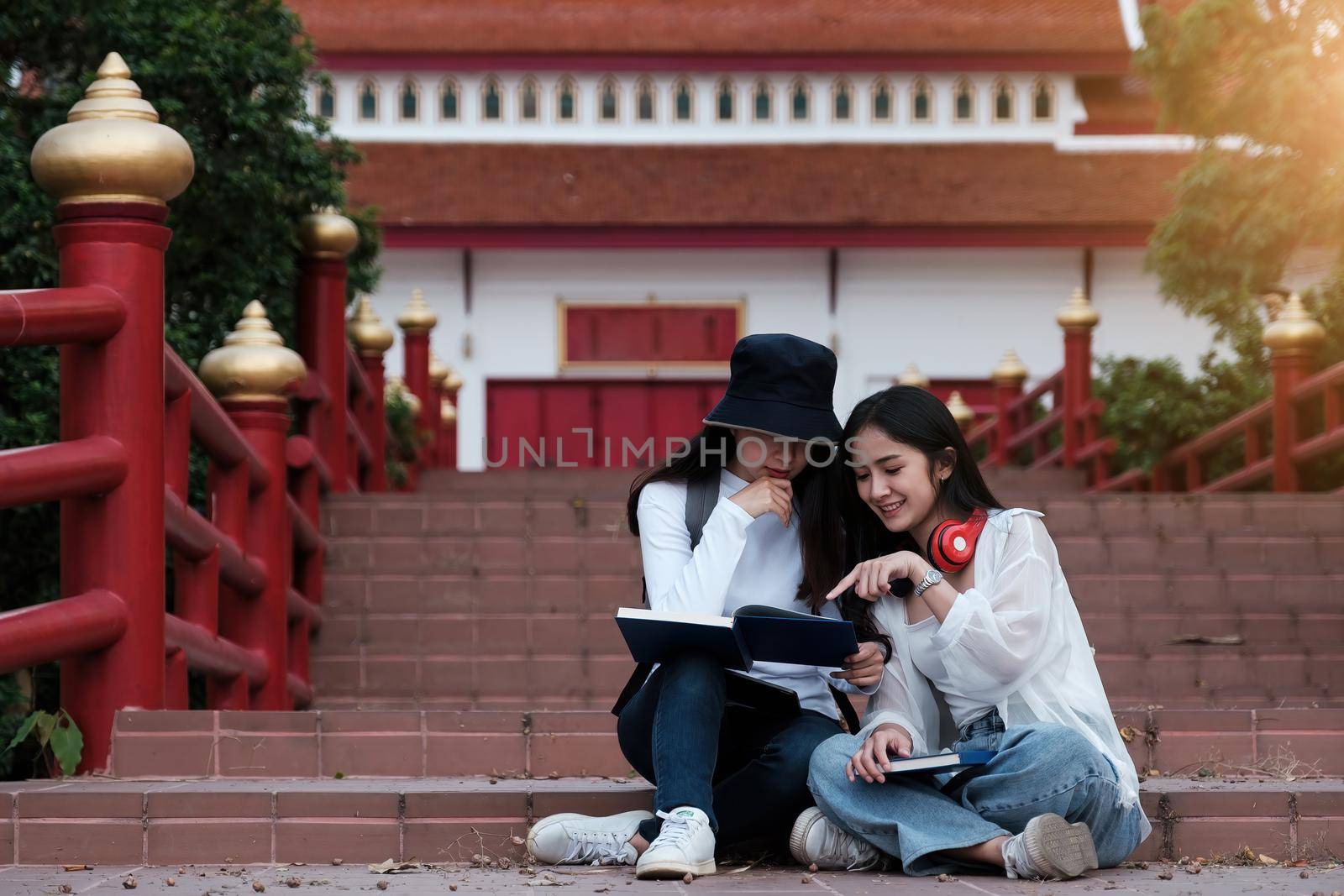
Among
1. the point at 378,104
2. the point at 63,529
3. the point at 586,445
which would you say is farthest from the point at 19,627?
the point at 378,104

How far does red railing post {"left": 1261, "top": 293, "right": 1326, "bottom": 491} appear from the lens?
9.16 m

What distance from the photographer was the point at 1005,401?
14055 mm

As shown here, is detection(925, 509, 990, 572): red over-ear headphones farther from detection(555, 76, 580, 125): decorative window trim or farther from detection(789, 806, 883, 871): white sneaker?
detection(555, 76, 580, 125): decorative window trim

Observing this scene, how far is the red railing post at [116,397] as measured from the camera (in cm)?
442

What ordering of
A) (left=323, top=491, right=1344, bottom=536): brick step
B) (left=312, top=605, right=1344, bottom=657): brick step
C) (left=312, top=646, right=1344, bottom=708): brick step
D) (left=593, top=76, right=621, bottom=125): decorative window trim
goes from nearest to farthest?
(left=312, top=646, right=1344, bottom=708): brick step → (left=312, top=605, right=1344, bottom=657): brick step → (left=323, top=491, right=1344, bottom=536): brick step → (left=593, top=76, right=621, bottom=125): decorative window trim

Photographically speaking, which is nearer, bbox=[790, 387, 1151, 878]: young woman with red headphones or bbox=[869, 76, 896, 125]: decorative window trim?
bbox=[790, 387, 1151, 878]: young woman with red headphones

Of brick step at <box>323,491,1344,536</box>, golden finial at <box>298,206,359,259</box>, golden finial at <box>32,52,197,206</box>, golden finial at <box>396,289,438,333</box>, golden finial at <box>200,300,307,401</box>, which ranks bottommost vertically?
brick step at <box>323,491,1344,536</box>

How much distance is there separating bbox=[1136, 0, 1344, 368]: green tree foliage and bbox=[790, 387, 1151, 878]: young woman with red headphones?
24.9 feet

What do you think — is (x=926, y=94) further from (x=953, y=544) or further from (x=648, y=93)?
(x=953, y=544)

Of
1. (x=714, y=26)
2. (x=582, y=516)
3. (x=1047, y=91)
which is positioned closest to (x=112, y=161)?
(x=582, y=516)

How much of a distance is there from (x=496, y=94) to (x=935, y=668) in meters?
19.4

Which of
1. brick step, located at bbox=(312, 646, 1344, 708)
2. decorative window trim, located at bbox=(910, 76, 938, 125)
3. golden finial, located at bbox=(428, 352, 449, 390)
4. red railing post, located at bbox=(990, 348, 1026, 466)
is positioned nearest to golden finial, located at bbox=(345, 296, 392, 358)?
brick step, located at bbox=(312, 646, 1344, 708)

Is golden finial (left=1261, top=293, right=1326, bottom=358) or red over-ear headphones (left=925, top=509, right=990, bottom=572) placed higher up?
golden finial (left=1261, top=293, right=1326, bottom=358)

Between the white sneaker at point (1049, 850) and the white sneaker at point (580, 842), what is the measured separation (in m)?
0.76
